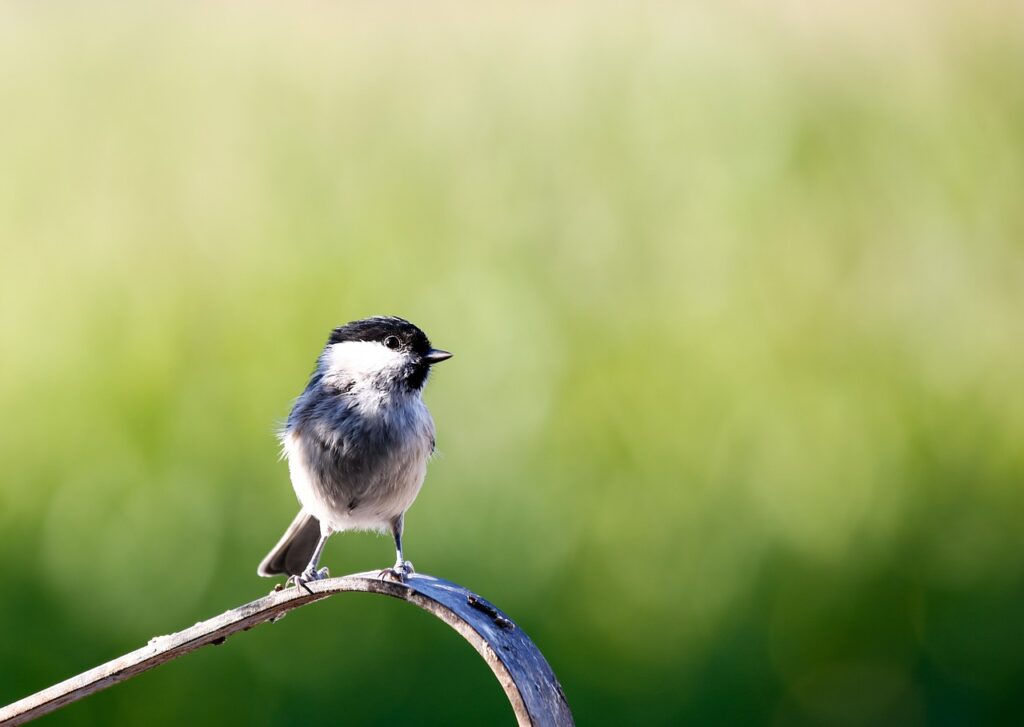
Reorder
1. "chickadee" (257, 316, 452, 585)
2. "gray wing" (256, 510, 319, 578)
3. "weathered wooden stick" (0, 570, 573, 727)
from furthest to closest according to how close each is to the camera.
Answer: "gray wing" (256, 510, 319, 578) < "chickadee" (257, 316, 452, 585) < "weathered wooden stick" (0, 570, 573, 727)

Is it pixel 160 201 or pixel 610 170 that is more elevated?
pixel 610 170

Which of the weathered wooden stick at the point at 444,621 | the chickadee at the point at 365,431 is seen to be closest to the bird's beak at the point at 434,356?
the chickadee at the point at 365,431

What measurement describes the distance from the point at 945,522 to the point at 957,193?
0.88 m

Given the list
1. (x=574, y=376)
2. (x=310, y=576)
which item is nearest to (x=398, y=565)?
(x=310, y=576)

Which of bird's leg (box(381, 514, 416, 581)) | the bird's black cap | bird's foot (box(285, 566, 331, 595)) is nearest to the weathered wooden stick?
bird's leg (box(381, 514, 416, 581))

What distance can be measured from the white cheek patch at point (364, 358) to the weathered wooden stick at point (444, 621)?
1.71 feet

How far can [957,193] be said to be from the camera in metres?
2.91

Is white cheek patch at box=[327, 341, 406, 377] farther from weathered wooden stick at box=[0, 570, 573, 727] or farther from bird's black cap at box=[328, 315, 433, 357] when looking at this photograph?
weathered wooden stick at box=[0, 570, 573, 727]

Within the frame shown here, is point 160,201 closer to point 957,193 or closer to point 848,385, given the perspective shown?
point 848,385

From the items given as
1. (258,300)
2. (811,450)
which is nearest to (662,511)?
(811,450)

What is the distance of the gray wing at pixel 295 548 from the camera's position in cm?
183

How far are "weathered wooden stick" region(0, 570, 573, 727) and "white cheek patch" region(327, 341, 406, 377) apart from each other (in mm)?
522

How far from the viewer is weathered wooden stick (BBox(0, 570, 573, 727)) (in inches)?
43.9

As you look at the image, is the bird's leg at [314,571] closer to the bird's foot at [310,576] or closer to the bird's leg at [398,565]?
the bird's foot at [310,576]
